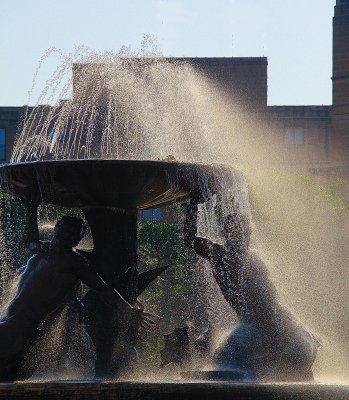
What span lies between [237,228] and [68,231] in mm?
1834

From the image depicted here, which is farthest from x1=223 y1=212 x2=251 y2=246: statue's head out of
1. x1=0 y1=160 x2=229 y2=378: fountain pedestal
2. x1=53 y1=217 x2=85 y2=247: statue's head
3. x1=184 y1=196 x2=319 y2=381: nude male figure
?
x1=53 y1=217 x2=85 y2=247: statue's head

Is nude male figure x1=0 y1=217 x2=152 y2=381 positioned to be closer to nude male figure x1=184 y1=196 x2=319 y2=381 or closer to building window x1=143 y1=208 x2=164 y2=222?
nude male figure x1=184 y1=196 x2=319 y2=381

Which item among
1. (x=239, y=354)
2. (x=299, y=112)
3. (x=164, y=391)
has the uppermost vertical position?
(x=299, y=112)

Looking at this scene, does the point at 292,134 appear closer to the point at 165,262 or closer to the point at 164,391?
the point at 165,262

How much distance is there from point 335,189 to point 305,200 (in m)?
10.5

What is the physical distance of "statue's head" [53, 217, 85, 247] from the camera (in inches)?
532

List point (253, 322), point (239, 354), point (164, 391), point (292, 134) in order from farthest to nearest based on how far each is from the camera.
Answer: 1. point (292, 134)
2. point (253, 322)
3. point (239, 354)
4. point (164, 391)

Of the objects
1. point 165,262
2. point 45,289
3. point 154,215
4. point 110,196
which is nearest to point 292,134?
point 154,215

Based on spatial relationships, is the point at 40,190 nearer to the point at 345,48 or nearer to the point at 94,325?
the point at 94,325

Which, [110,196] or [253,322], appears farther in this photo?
[110,196]

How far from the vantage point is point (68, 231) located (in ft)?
44.4

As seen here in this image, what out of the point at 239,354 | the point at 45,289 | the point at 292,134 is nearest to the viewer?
the point at 45,289

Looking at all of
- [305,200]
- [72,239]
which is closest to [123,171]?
[72,239]

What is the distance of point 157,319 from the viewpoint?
14.1 metres
